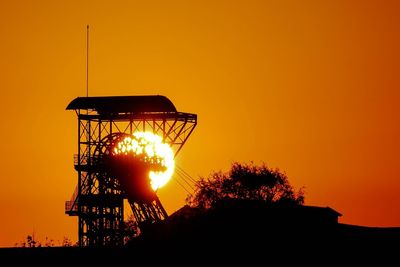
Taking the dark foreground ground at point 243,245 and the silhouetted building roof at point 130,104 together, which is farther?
the silhouetted building roof at point 130,104

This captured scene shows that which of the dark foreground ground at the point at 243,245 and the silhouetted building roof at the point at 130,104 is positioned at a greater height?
the silhouetted building roof at the point at 130,104

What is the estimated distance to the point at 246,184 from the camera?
17925cm

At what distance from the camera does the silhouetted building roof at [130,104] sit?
140 metres

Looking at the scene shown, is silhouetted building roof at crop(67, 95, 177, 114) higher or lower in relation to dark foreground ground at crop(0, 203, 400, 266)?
higher

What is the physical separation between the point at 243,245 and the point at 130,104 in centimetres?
3233

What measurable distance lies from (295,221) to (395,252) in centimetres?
900

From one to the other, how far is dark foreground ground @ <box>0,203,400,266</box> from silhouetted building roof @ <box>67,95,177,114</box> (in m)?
19.0

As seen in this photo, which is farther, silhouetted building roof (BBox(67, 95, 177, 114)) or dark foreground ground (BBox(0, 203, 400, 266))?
silhouetted building roof (BBox(67, 95, 177, 114))

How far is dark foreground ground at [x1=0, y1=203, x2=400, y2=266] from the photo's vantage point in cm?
11094

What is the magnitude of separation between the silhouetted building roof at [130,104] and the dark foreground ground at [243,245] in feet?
62.4

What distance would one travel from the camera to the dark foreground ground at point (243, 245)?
110938mm

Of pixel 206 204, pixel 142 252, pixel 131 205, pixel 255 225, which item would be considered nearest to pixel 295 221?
pixel 255 225

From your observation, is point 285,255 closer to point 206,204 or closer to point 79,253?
point 79,253

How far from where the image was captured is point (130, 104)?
462 feet
